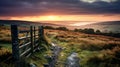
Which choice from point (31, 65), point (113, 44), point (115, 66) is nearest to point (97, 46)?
point (113, 44)

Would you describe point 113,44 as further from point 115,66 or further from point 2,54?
point 2,54

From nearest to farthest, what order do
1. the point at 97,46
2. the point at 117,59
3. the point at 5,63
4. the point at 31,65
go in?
the point at 5,63
the point at 31,65
the point at 117,59
the point at 97,46

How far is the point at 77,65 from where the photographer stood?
13625mm

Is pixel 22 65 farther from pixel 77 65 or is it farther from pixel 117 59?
pixel 117 59

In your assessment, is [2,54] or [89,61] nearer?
[2,54]

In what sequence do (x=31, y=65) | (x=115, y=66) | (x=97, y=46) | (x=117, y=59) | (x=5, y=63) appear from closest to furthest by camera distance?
(x=5, y=63)
(x=31, y=65)
(x=115, y=66)
(x=117, y=59)
(x=97, y=46)

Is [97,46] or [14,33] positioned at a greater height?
[14,33]

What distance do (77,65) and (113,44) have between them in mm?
9624

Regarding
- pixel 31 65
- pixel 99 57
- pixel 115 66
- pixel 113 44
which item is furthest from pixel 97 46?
pixel 31 65

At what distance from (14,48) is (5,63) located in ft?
3.00

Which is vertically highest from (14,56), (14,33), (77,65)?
(14,33)

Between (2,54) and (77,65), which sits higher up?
(2,54)

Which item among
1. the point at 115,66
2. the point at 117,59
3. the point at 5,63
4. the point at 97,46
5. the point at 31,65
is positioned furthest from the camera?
the point at 97,46

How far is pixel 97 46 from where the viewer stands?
2156cm
